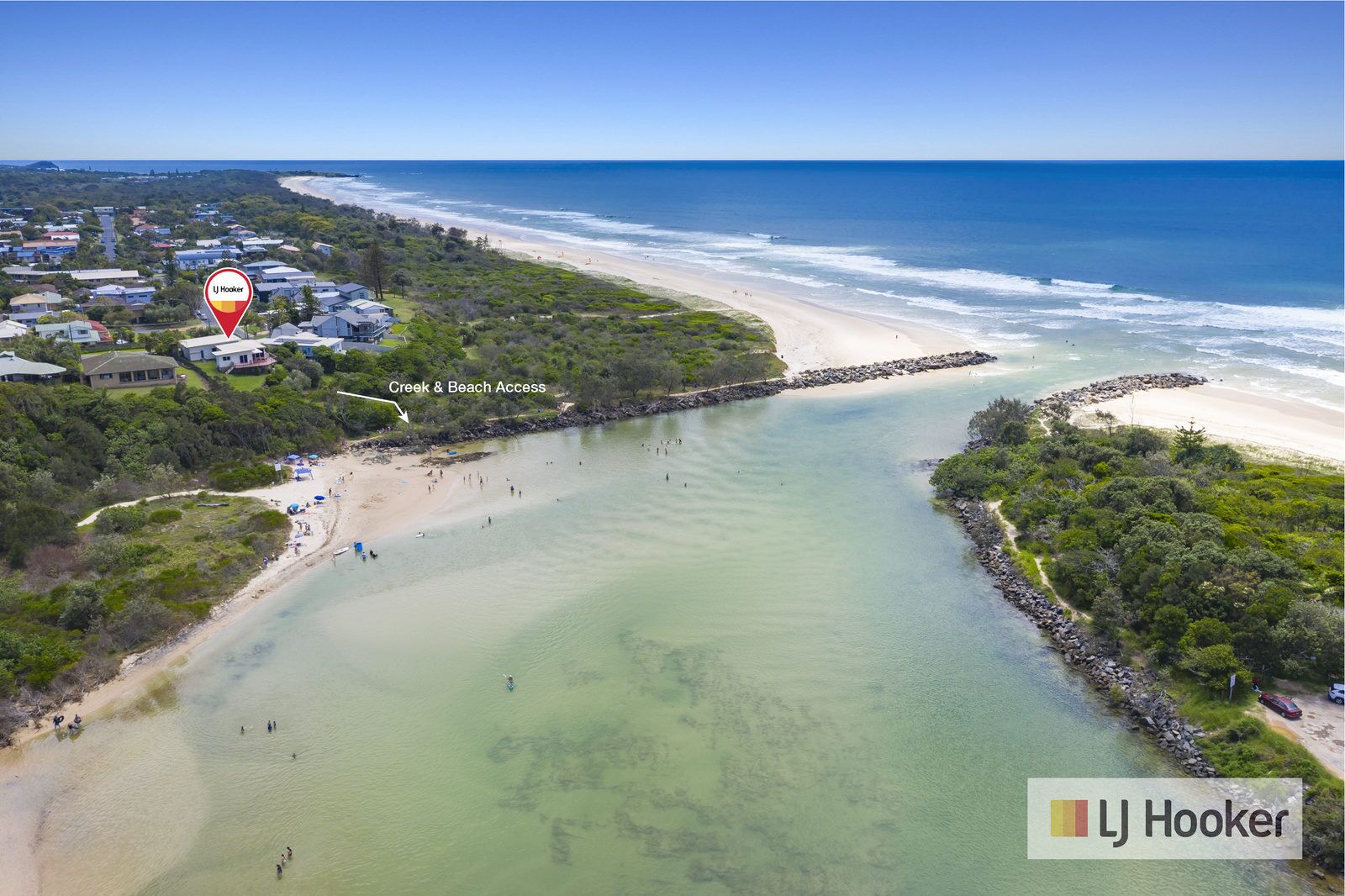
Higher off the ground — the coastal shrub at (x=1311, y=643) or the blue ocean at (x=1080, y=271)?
the blue ocean at (x=1080, y=271)

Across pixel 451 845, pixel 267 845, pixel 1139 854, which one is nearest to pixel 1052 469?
pixel 1139 854

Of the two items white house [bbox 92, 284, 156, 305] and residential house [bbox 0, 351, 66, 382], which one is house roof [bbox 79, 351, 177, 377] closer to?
residential house [bbox 0, 351, 66, 382]

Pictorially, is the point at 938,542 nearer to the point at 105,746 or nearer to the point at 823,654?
the point at 823,654

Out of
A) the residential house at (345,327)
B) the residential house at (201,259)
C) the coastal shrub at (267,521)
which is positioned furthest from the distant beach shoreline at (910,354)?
the residential house at (201,259)

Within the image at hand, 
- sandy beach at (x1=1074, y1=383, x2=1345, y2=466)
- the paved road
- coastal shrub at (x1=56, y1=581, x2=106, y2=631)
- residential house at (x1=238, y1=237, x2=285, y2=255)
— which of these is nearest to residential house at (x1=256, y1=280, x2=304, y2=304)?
residential house at (x1=238, y1=237, x2=285, y2=255)

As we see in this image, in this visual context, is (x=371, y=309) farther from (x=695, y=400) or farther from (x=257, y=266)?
(x=695, y=400)

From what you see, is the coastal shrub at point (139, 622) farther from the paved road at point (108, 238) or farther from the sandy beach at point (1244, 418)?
the paved road at point (108, 238)

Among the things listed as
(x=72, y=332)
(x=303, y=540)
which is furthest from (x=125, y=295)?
(x=303, y=540)
